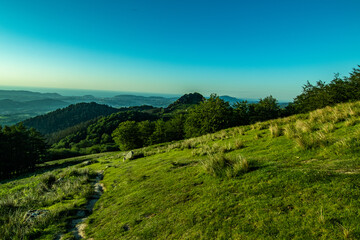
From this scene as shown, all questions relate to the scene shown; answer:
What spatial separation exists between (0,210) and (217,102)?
129 ft

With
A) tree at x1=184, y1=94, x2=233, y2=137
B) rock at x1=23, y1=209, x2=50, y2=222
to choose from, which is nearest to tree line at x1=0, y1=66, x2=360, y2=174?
tree at x1=184, y1=94, x2=233, y2=137

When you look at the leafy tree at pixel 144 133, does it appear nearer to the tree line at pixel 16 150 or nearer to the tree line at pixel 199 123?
the tree line at pixel 199 123

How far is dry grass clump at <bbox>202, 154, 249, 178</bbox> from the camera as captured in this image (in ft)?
21.3

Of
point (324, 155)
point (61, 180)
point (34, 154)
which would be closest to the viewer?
point (324, 155)

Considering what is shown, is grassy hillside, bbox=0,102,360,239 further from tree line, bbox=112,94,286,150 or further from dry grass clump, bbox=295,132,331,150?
tree line, bbox=112,94,286,150

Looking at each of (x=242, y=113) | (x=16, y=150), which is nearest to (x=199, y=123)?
(x=242, y=113)

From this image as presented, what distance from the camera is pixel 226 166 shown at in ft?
24.2

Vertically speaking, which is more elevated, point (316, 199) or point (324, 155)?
point (324, 155)

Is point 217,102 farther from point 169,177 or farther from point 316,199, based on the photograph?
point 316,199

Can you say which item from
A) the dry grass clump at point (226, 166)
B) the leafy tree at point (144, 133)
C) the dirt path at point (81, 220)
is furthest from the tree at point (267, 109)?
the dirt path at point (81, 220)

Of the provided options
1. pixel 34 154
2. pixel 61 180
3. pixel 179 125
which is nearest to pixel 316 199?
pixel 61 180

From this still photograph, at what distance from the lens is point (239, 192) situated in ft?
17.4

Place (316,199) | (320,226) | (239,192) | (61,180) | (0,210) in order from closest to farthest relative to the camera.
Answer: (320,226) < (316,199) < (239,192) < (0,210) < (61,180)

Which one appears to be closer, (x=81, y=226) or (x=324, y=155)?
(x=324, y=155)
